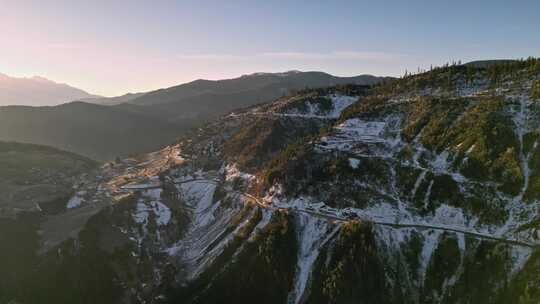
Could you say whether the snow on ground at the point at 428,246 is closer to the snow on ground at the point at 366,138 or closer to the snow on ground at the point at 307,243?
the snow on ground at the point at 307,243

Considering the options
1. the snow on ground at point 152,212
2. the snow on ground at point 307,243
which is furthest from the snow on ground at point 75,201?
the snow on ground at point 307,243

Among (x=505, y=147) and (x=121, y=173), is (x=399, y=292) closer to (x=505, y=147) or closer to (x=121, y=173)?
(x=505, y=147)

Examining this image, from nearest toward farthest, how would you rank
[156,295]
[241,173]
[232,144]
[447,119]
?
[156,295] → [447,119] → [241,173] → [232,144]

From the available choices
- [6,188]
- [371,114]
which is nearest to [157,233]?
[6,188]

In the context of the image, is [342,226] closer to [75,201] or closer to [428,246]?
[428,246]

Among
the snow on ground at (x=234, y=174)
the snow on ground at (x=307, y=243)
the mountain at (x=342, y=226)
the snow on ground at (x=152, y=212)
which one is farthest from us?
the snow on ground at (x=234, y=174)

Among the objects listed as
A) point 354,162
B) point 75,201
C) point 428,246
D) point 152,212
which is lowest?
point 152,212

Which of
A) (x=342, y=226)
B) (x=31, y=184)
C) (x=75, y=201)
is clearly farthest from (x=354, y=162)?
(x=31, y=184)

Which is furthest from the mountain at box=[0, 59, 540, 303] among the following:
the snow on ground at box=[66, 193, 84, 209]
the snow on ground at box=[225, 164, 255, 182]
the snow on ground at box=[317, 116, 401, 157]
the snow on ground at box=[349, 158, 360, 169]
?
the snow on ground at box=[66, 193, 84, 209]
